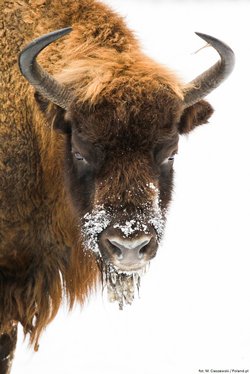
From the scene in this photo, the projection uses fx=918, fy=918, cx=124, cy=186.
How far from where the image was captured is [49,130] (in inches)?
264

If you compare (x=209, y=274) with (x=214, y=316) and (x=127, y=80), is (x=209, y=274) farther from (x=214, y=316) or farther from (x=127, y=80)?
(x=127, y=80)

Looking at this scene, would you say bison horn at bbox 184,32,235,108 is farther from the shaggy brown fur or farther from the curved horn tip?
the curved horn tip

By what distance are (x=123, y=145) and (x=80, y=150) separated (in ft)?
1.21

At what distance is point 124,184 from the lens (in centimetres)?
593

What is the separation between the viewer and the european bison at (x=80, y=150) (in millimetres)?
5977

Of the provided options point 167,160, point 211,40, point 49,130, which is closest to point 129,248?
point 167,160

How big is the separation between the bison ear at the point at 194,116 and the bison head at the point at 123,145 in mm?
107

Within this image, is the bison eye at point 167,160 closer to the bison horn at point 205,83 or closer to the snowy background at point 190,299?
the bison horn at point 205,83

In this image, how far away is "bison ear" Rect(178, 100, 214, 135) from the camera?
6.59 metres

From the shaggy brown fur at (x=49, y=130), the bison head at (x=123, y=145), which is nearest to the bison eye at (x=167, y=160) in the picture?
the bison head at (x=123, y=145)

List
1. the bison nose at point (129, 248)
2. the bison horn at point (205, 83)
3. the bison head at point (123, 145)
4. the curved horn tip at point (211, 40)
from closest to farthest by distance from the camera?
the bison nose at point (129, 248) → the bison head at point (123, 145) → the curved horn tip at point (211, 40) → the bison horn at point (205, 83)

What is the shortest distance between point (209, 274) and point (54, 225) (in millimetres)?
4569

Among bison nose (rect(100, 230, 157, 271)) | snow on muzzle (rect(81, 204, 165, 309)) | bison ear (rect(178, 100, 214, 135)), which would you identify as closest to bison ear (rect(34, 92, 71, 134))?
snow on muzzle (rect(81, 204, 165, 309))

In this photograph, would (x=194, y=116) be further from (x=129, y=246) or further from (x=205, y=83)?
(x=129, y=246)
